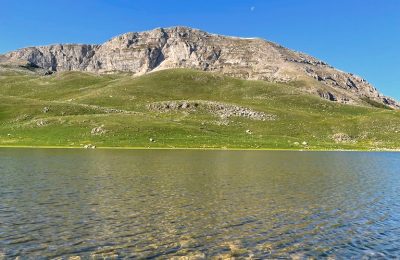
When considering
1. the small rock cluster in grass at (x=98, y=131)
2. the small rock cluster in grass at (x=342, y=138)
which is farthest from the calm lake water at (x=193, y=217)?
the small rock cluster in grass at (x=342, y=138)

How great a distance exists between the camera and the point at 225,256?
1970 centimetres

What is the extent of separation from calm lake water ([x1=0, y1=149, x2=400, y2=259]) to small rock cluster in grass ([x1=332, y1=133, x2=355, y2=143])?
11011 centimetres

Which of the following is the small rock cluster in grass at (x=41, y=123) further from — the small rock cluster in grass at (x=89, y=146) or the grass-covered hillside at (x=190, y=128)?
the small rock cluster in grass at (x=89, y=146)

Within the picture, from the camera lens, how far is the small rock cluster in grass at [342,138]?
153863 mm

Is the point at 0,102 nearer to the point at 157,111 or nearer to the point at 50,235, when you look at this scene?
the point at 157,111

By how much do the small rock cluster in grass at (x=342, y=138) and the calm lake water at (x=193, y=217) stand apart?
110m

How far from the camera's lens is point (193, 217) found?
1101 inches

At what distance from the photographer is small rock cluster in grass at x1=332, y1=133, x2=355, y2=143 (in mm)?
153863

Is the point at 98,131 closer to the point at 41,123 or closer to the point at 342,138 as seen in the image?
the point at 41,123

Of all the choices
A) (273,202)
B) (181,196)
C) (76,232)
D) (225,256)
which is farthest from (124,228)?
(273,202)

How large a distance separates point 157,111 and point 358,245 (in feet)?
591

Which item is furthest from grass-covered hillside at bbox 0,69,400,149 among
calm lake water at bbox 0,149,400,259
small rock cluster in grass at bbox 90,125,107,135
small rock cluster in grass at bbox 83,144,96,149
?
calm lake water at bbox 0,149,400,259

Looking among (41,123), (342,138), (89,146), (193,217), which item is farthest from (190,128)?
(193,217)

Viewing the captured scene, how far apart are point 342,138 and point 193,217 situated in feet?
463
